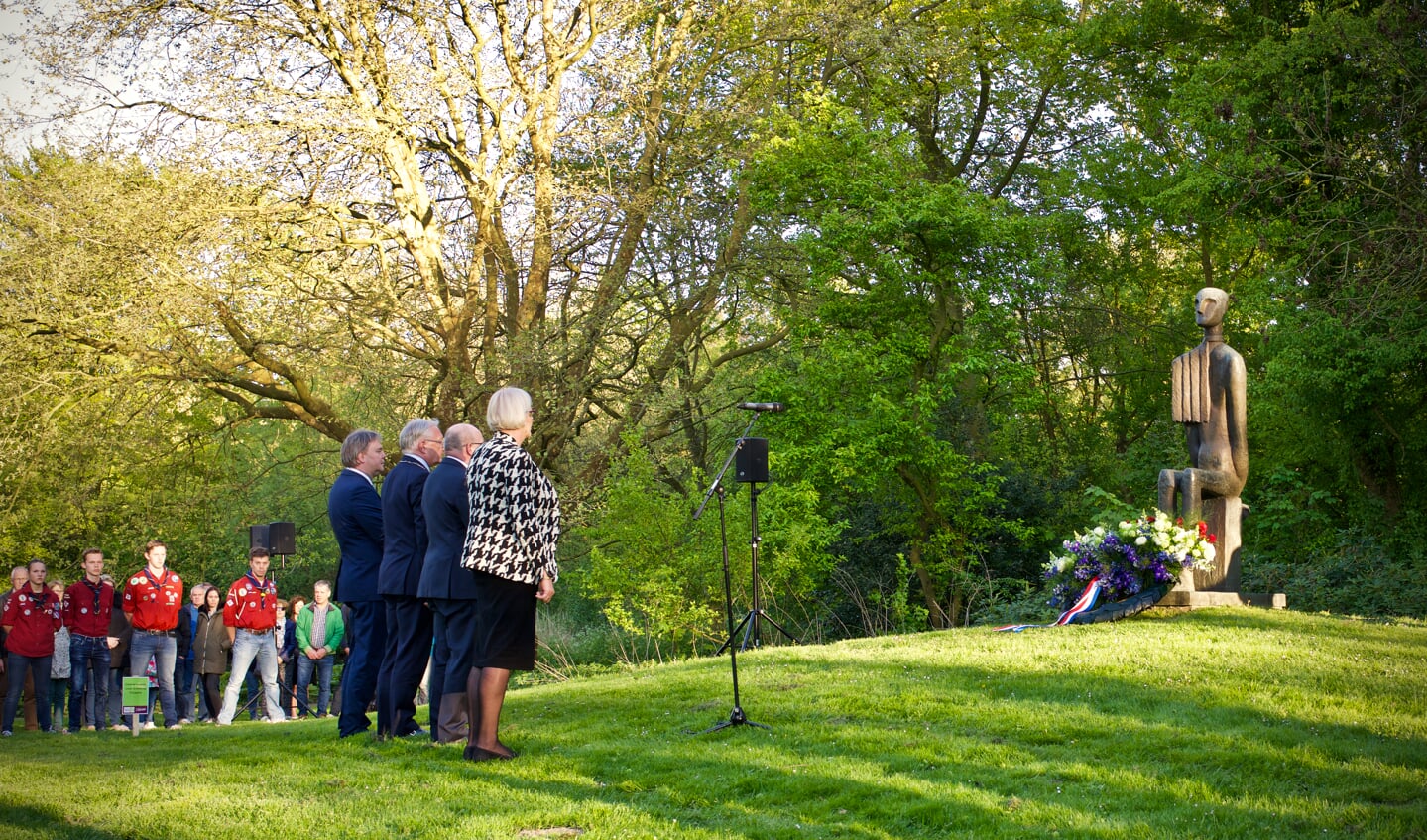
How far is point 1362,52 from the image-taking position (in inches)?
627

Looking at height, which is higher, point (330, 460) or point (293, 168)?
point (293, 168)

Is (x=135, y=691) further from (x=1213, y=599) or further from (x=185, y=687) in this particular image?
(x=1213, y=599)

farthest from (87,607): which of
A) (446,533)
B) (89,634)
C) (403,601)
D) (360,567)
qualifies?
(446,533)

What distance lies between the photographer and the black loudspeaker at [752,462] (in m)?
9.38

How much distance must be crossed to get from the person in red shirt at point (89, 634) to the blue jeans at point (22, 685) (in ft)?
1.52

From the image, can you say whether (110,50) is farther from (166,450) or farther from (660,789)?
(660,789)

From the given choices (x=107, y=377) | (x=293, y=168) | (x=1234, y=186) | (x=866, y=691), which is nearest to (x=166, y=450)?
(x=107, y=377)

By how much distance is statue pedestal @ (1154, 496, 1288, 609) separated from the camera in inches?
464

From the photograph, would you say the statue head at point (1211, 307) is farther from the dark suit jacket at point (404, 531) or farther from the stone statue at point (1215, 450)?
the dark suit jacket at point (404, 531)

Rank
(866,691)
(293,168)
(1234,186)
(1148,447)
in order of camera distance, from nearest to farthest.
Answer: (866,691) < (293,168) < (1234,186) < (1148,447)

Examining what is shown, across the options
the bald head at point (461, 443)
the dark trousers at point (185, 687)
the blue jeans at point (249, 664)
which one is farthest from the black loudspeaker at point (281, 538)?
the bald head at point (461, 443)

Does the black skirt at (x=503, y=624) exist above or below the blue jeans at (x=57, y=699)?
above

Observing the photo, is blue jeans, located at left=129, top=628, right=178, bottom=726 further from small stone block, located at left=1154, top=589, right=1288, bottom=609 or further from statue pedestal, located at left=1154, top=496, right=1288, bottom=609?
statue pedestal, located at left=1154, top=496, right=1288, bottom=609

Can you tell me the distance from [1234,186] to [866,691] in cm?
1281
